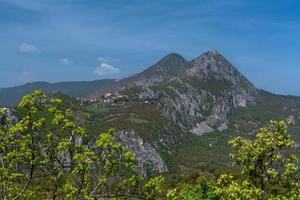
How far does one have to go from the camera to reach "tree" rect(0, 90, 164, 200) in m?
20.7

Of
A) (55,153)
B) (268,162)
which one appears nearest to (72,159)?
(55,153)

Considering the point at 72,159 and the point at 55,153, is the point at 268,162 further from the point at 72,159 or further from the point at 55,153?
the point at 55,153

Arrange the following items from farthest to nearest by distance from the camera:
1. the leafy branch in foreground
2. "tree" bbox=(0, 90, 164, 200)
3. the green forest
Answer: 1. the leafy branch in foreground
2. the green forest
3. "tree" bbox=(0, 90, 164, 200)

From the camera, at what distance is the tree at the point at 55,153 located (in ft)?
67.9

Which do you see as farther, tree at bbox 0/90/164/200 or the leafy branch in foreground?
the leafy branch in foreground

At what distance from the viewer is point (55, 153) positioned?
21422mm

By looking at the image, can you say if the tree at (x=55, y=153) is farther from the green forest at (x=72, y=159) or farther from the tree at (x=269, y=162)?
the tree at (x=269, y=162)

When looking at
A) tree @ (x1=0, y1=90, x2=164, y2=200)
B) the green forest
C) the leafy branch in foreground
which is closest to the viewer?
tree @ (x1=0, y1=90, x2=164, y2=200)

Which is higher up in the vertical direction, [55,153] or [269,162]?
[55,153]

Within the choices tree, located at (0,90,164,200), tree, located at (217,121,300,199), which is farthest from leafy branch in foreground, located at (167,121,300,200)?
tree, located at (0,90,164,200)

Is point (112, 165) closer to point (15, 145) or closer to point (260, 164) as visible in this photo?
point (15, 145)

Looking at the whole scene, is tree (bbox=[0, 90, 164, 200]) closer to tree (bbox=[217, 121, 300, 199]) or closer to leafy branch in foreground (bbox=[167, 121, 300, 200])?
leafy branch in foreground (bbox=[167, 121, 300, 200])

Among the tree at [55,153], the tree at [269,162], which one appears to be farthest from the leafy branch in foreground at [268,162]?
the tree at [55,153]

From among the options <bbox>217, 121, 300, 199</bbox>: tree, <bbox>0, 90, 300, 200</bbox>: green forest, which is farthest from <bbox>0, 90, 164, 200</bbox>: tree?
<bbox>217, 121, 300, 199</bbox>: tree
